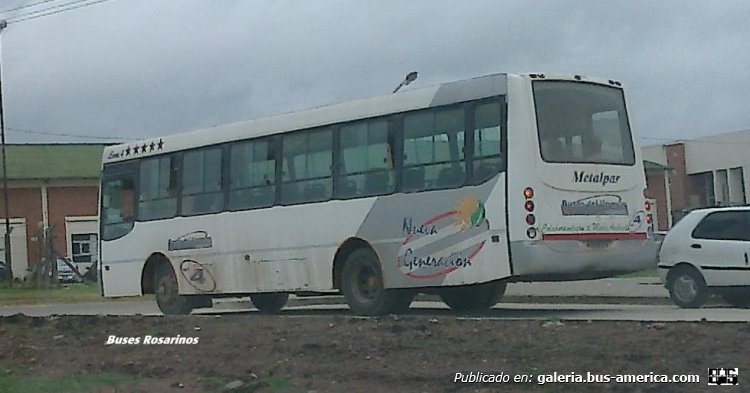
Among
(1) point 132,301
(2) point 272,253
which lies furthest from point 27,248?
(2) point 272,253

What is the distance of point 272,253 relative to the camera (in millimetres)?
19359

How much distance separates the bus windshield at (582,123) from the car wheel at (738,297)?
301 cm

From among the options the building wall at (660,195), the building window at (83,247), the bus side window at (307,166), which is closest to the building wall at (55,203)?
the building window at (83,247)

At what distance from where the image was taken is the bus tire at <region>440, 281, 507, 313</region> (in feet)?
62.0

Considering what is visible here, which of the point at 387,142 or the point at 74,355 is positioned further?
the point at 387,142

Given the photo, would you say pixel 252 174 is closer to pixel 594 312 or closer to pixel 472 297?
pixel 472 297

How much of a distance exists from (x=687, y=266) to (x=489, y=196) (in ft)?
15.4

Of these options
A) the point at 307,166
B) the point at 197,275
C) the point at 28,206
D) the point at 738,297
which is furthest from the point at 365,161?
the point at 28,206

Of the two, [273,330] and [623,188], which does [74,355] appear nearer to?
[273,330]

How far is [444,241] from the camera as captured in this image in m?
16.6

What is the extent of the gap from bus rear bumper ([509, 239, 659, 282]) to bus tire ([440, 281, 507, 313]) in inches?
102

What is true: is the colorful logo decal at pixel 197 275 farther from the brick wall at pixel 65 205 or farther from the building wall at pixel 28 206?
the brick wall at pixel 65 205

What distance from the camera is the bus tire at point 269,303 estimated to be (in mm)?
21391

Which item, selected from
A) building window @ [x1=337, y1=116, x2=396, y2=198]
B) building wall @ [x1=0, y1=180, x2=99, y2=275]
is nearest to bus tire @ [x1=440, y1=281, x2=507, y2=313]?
building window @ [x1=337, y1=116, x2=396, y2=198]
